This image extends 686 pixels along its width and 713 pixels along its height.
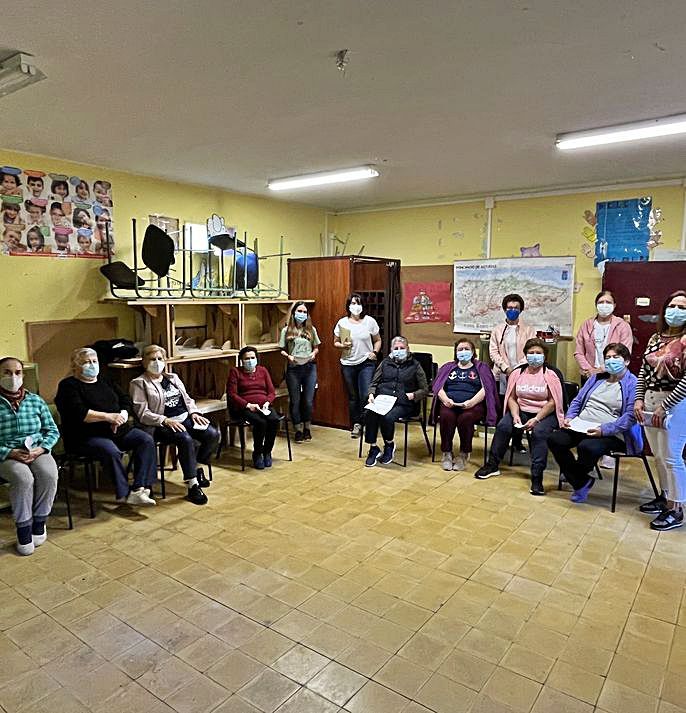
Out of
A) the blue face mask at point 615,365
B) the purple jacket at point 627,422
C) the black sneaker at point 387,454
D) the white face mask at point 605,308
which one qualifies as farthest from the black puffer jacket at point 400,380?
the white face mask at point 605,308

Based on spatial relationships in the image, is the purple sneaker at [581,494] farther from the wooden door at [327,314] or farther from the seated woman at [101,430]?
the seated woman at [101,430]

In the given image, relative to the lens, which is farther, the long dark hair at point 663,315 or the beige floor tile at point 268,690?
the long dark hair at point 663,315

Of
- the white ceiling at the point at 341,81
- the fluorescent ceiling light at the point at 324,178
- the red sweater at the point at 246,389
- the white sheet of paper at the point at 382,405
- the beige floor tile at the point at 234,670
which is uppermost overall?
the fluorescent ceiling light at the point at 324,178

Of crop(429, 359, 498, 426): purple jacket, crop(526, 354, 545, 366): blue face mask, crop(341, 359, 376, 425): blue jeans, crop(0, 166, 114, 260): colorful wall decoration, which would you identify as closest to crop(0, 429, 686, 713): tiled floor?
crop(429, 359, 498, 426): purple jacket

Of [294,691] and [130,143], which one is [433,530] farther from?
[130,143]

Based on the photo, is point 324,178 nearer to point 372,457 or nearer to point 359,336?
point 359,336

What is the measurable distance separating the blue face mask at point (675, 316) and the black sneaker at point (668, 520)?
1220mm

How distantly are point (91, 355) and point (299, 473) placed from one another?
1886 millimetres

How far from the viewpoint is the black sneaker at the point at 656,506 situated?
12.4ft

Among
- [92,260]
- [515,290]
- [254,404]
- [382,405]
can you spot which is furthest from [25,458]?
[515,290]

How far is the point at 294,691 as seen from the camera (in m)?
2.10

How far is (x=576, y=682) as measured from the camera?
84.6 inches

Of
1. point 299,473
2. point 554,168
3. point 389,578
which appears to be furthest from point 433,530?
point 554,168

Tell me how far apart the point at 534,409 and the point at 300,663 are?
287 cm
